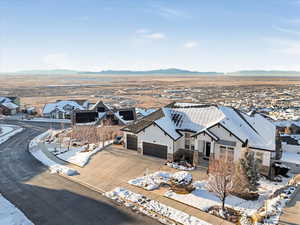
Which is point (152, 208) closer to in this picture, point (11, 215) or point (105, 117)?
point (11, 215)

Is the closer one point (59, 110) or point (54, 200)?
point (54, 200)

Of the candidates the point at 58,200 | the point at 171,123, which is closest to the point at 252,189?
the point at 171,123

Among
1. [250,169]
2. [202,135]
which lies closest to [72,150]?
[202,135]

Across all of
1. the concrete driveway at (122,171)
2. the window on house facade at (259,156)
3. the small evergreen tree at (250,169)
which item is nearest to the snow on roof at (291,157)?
the window on house facade at (259,156)

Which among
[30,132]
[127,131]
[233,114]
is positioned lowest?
[30,132]

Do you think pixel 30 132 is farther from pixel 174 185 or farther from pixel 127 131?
pixel 174 185
